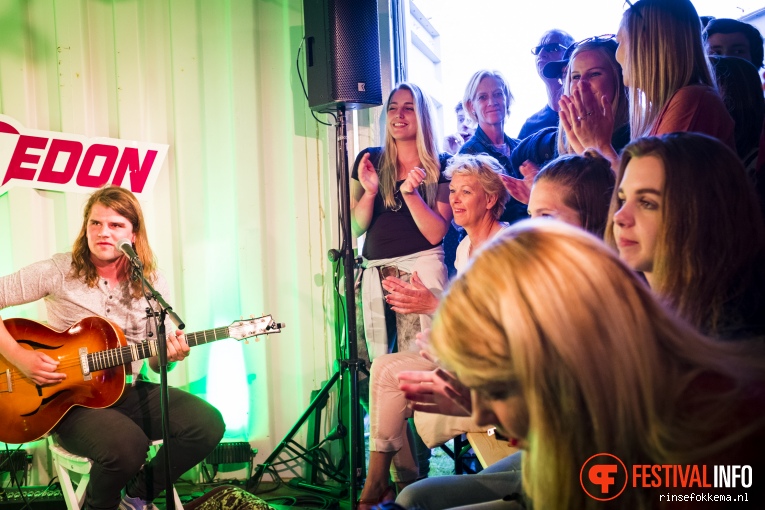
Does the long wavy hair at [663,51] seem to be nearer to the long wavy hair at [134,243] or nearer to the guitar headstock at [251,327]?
the guitar headstock at [251,327]

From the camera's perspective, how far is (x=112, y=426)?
3.01 metres

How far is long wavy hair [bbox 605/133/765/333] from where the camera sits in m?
1.68

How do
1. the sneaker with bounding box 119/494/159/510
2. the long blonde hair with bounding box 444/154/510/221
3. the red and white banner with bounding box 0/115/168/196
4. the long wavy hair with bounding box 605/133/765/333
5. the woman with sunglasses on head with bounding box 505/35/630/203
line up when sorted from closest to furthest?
1. the long wavy hair with bounding box 605/133/765/333
2. the woman with sunglasses on head with bounding box 505/35/630/203
3. the sneaker with bounding box 119/494/159/510
4. the long blonde hair with bounding box 444/154/510/221
5. the red and white banner with bounding box 0/115/168/196

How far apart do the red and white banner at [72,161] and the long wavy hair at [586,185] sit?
253cm

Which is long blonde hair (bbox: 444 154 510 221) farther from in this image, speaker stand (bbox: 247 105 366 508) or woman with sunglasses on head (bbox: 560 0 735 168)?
woman with sunglasses on head (bbox: 560 0 735 168)

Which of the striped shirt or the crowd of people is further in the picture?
the striped shirt

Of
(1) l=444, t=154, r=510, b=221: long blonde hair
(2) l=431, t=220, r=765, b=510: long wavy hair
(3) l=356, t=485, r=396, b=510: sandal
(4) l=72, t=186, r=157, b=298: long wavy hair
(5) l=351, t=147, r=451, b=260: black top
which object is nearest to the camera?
(2) l=431, t=220, r=765, b=510: long wavy hair

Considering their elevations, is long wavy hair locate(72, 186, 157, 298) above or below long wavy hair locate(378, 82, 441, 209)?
below

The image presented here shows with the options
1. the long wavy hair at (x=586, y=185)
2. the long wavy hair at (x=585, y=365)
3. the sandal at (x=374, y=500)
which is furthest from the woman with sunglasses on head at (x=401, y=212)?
the long wavy hair at (x=585, y=365)

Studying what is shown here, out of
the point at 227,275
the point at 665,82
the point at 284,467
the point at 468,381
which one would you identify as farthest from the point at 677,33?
the point at 284,467

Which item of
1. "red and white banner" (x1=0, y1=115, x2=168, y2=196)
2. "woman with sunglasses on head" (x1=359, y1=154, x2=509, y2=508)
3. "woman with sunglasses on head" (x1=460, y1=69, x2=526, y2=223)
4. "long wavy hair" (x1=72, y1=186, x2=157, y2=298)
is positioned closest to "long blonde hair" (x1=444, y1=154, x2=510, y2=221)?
"woman with sunglasses on head" (x1=359, y1=154, x2=509, y2=508)

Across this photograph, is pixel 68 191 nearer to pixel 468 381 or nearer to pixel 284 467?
pixel 284 467

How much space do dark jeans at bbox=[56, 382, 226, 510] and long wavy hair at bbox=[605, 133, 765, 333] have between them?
2.41 m

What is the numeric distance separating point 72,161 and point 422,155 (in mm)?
2103
